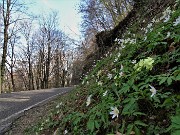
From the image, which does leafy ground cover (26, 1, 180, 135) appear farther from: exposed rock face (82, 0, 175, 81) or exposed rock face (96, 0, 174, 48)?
exposed rock face (96, 0, 174, 48)

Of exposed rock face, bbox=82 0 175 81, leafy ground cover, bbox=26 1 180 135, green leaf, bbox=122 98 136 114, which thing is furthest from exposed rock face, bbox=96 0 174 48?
green leaf, bbox=122 98 136 114

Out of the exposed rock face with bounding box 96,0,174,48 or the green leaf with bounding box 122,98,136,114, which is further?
the exposed rock face with bounding box 96,0,174,48

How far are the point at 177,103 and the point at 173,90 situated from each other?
13.8 inches

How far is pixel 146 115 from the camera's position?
2852mm

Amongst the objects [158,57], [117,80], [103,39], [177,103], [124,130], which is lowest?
[124,130]

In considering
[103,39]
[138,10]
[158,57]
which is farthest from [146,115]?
[103,39]

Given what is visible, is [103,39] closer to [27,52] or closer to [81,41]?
[81,41]

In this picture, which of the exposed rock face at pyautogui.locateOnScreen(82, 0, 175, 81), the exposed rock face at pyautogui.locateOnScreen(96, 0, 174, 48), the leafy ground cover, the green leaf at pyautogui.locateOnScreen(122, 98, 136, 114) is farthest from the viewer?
the exposed rock face at pyautogui.locateOnScreen(96, 0, 174, 48)

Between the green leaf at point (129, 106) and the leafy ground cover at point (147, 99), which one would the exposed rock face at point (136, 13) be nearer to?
the leafy ground cover at point (147, 99)

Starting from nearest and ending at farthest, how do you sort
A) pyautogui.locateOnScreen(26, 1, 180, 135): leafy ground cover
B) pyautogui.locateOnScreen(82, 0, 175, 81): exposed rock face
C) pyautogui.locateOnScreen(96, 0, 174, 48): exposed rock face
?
pyautogui.locateOnScreen(26, 1, 180, 135): leafy ground cover
pyautogui.locateOnScreen(82, 0, 175, 81): exposed rock face
pyautogui.locateOnScreen(96, 0, 174, 48): exposed rock face

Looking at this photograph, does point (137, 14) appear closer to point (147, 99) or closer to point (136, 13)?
point (136, 13)

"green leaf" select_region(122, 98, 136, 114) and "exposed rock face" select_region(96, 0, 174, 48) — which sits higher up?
"exposed rock face" select_region(96, 0, 174, 48)

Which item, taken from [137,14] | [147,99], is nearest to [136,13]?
[137,14]

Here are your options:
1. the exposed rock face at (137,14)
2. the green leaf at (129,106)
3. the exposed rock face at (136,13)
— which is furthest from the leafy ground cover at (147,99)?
the exposed rock face at (136,13)
